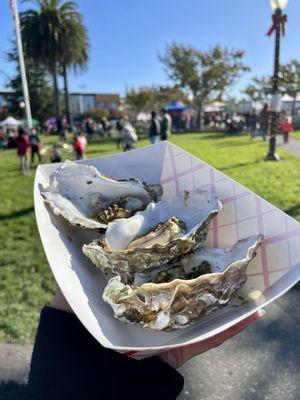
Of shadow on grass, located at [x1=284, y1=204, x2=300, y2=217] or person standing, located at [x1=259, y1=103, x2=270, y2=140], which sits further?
person standing, located at [x1=259, y1=103, x2=270, y2=140]

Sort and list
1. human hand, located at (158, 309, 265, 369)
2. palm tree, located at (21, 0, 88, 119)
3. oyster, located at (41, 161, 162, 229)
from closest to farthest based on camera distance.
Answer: human hand, located at (158, 309, 265, 369) < oyster, located at (41, 161, 162, 229) < palm tree, located at (21, 0, 88, 119)

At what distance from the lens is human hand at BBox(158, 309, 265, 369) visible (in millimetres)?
1072

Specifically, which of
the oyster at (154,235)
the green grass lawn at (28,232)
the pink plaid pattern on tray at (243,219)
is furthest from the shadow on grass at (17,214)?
the oyster at (154,235)

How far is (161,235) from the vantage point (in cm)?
121

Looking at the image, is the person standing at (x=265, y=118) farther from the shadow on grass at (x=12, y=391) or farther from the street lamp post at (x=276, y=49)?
the shadow on grass at (x=12, y=391)

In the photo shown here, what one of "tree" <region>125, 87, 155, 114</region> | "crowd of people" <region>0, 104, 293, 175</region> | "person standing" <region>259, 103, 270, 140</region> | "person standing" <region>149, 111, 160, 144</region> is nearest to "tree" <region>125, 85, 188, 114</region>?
"tree" <region>125, 87, 155, 114</region>

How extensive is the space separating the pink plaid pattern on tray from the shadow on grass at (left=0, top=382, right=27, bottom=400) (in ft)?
6.52

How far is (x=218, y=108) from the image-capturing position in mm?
45125

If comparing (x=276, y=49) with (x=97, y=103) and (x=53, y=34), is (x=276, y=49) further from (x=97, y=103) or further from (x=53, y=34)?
(x=97, y=103)

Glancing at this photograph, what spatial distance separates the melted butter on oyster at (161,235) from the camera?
46.4 inches

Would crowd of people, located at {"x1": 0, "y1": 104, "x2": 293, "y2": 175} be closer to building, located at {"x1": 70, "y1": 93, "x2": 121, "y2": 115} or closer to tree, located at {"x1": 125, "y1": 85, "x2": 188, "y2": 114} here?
tree, located at {"x1": 125, "y1": 85, "x2": 188, "y2": 114}

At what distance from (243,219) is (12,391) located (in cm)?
227

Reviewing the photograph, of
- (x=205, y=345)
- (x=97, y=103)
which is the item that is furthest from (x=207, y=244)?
(x=97, y=103)

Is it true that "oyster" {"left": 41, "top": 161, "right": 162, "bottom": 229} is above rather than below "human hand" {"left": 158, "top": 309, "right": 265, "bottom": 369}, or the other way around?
above
